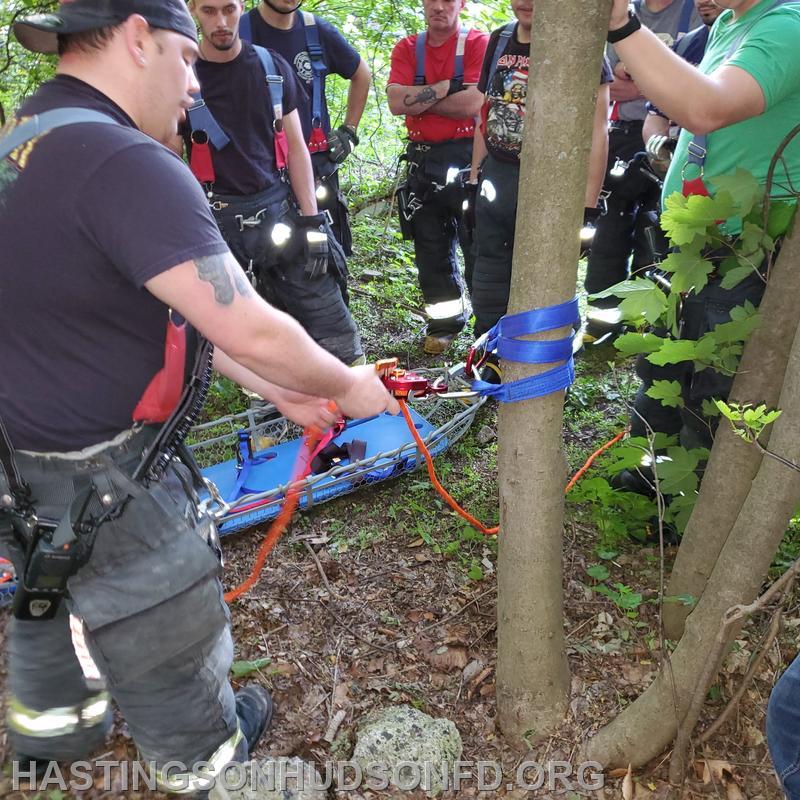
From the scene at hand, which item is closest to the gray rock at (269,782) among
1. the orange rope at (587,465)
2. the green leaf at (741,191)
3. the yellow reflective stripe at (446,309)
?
the orange rope at (587,465)

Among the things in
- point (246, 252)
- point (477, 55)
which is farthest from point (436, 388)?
point (477, 55)

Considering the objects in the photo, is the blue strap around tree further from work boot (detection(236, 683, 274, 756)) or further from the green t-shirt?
work boot (detection(236, 683, 274, 756))

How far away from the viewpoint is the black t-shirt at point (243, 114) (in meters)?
3.70

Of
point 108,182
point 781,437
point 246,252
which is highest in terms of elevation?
point 108,182

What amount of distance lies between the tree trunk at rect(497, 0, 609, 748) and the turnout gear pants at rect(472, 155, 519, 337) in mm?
2281

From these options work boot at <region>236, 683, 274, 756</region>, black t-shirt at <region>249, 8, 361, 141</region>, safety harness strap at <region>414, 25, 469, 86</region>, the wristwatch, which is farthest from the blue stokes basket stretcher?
safety harness strap at <region>414, 25, 469, 86</region>

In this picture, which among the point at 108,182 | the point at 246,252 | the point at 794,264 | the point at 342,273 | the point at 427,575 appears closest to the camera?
the point at 108,182

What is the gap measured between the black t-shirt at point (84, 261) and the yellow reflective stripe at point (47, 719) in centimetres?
92

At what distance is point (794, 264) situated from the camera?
1906mm

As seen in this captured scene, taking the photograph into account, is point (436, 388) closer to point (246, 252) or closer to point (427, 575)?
point (427, 575)

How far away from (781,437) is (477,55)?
398cm

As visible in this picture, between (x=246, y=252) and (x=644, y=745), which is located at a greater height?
(x=246, y=252)

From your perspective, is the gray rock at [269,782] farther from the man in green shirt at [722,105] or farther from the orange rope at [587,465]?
the orange rope at [587,465]

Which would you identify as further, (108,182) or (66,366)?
(66,366)
